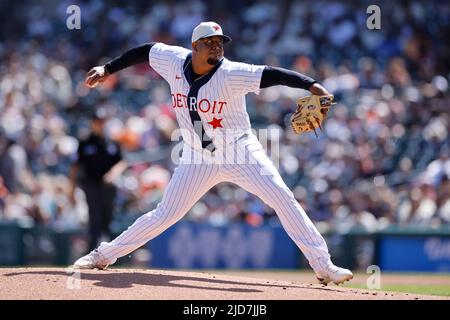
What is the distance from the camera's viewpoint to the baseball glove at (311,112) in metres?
7.13

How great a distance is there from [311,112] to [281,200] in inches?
26.4

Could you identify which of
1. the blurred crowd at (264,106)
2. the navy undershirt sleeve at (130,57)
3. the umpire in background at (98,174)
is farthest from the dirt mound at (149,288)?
the blurred crowd at (264,106)

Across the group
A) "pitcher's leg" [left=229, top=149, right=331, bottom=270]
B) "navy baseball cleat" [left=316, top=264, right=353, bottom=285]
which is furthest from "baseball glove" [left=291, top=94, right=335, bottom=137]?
"navy baseball cleat" [left=316, top=264, right=353, bottom=285]

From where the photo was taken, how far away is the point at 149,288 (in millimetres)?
6766

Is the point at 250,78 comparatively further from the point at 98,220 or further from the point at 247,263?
the point at 247,263


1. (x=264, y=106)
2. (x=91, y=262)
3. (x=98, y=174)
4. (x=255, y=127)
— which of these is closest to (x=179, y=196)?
(x=91, y=262)

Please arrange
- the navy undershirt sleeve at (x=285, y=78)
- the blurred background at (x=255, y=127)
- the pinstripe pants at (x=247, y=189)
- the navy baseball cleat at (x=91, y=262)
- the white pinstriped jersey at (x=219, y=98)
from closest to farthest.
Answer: the navy undershirt sleeve at (x=285, y=78), the white pinstriped jersey at (x=219, y=98), the pinstripe pants at (x=247, y=189), the navy baseball cleat at (x=91, y=262), the blurred background at (x=255, y=127)

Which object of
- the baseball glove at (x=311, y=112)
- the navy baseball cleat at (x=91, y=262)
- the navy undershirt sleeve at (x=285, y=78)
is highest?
the navy undershirt sleeve at (x=285, y=78)

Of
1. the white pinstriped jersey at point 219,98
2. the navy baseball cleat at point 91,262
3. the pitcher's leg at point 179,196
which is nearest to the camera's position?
the white pinstriped jersey at point 219,98

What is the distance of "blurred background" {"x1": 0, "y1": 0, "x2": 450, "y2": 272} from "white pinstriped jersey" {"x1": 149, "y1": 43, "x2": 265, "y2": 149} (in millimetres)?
4568

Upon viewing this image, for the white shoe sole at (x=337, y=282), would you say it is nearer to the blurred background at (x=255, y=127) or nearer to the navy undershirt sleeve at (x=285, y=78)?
the navy undershirt sleeve at (x=285, y=78)

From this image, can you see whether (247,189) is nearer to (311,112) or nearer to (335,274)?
(311,112)

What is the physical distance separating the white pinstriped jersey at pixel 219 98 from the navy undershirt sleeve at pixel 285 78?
0.15 ft

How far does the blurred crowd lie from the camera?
1373 centimetres
